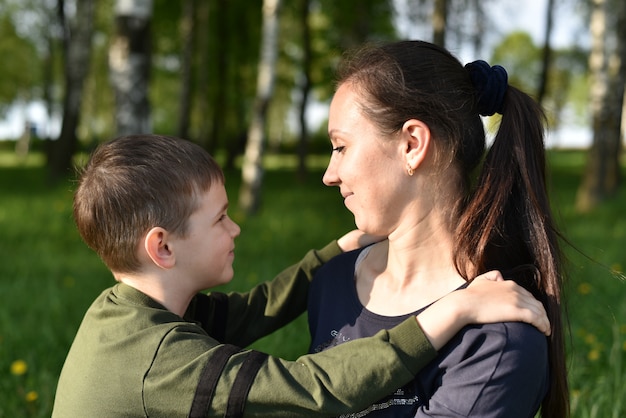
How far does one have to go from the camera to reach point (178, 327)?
178 centimetres

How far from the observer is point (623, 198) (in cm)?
1296

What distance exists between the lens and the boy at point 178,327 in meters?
1.63

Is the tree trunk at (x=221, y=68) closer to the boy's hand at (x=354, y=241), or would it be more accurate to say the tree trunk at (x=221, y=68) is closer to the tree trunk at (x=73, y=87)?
the tree trunk at (x=73, y=87)

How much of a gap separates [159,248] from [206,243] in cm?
13

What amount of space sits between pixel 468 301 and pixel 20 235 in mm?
6464

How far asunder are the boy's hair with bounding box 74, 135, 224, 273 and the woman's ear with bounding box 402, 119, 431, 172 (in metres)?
0.54

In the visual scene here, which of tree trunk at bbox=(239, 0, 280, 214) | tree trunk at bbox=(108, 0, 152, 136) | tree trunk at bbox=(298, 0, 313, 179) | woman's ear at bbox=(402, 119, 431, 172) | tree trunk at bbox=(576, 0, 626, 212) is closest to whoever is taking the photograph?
woman's ear at bbox=(402, 119, 431, 172)

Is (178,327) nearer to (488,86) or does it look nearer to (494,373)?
(494,373)

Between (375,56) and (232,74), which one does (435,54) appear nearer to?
(375,56)

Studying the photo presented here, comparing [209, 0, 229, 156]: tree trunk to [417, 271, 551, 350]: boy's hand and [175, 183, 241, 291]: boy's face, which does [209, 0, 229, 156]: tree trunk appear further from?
[417, 271, 551, 350]: boy's hand

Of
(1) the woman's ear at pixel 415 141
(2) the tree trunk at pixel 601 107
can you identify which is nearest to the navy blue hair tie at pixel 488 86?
(1) the woman's ear at pixel 415 141

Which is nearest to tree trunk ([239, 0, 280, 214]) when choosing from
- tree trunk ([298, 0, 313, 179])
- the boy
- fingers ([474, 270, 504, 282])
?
tree trunk ([298, 0, 313, 179])

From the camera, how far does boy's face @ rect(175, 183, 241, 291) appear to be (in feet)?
6.48

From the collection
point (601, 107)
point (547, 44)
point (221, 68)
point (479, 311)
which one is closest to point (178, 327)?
point (479, 311)
